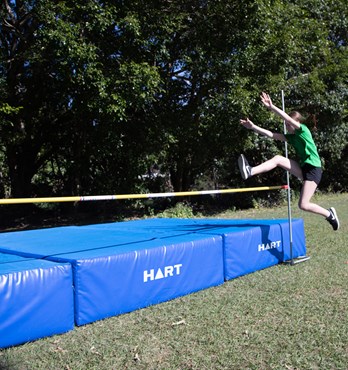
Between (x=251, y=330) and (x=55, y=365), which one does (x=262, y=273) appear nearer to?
(x=251, y=330)

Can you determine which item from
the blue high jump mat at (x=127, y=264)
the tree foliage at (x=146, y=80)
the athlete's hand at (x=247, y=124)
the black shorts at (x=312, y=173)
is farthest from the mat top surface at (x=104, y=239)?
the tree foliage at (x=146, y=80)

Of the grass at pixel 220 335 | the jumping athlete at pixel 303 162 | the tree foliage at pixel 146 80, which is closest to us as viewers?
the grass at pixel 220 335

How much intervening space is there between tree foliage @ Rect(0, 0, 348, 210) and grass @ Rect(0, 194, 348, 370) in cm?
626

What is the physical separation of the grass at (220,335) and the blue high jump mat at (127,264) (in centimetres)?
13

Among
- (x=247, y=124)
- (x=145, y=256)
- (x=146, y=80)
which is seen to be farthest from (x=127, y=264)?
(x=146, y=80)

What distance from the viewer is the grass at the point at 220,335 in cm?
301

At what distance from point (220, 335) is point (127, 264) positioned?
1.12m

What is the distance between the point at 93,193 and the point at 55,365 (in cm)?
1235

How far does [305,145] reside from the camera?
5555 millimetres

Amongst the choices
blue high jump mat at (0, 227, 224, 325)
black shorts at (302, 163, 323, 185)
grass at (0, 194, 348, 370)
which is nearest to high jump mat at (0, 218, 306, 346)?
blue high jump mat at (0, 227, 224, 325)

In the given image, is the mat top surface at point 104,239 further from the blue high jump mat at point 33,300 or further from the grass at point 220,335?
the grass at point 220,335

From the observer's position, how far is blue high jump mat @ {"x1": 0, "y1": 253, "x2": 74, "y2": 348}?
127 inches

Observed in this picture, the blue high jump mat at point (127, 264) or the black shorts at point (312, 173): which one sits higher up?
the black shorts at point (312, 173)

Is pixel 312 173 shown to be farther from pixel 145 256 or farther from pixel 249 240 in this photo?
pixel 145 256
